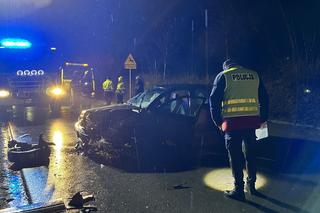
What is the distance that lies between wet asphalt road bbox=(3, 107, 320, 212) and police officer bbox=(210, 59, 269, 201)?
1.18 ft

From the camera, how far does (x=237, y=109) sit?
505 centimetres

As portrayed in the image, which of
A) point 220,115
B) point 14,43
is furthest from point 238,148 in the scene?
point 14,43

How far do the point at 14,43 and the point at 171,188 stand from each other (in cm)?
1250

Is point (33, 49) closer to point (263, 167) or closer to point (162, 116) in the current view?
point (162, 116)

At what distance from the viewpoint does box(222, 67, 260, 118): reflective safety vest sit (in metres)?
4.99

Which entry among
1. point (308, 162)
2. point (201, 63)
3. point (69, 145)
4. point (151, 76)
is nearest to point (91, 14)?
point (151, 76)

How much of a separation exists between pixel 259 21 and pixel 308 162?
10.1 meters

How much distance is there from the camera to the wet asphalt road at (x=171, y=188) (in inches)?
192

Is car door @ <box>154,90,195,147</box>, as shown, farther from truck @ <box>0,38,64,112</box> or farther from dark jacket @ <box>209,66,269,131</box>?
truck @ <box>0,38,64,112</box>

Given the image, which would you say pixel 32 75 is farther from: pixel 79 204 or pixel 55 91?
pixel 79 204

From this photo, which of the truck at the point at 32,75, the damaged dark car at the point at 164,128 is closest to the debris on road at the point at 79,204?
the damaged dark car at the point at 164,128

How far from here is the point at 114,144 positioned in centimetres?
760

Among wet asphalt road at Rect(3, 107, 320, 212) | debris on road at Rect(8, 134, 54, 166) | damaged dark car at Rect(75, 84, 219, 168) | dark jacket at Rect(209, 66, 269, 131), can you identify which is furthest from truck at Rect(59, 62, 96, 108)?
dark jacket at Rect(209, 66, 269, 131)

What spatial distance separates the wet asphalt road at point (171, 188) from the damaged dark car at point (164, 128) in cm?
64
